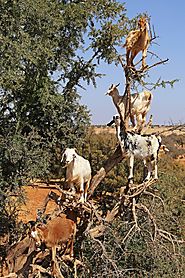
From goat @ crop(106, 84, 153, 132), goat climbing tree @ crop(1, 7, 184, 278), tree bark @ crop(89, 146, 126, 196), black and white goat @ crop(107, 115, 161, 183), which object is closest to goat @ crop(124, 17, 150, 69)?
goat climbing tree @ crop(1, 7, 184, 278)

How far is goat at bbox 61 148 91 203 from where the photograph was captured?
608 centimetres

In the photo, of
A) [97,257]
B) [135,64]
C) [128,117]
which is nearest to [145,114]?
[128,117]

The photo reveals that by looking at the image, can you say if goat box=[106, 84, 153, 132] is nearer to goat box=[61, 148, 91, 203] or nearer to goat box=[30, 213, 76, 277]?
goat box=[61, 148, 91, 203]

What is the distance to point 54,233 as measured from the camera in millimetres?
5898

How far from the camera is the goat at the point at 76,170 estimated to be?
608 centimetres

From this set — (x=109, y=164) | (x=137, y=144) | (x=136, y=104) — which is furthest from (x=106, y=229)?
(x=136, y=104)

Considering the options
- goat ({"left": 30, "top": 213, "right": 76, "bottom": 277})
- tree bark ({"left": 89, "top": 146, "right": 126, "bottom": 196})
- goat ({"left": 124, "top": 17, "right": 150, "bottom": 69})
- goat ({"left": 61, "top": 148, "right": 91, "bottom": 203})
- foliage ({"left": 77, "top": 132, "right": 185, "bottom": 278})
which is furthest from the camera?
tree bark ({"left": 89, "top": 146, "right": 126, "bottom": 196})

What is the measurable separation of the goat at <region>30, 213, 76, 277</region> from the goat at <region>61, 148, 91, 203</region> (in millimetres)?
462

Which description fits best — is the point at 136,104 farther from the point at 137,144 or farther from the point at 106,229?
the point at 106,229

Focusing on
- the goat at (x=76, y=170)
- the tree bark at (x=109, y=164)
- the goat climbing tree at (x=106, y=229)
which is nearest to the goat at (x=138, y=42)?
the goat climbing tree at (x=106, y=229)

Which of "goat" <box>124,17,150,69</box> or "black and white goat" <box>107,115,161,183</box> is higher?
"goat" <box>124,17,150,69</box>

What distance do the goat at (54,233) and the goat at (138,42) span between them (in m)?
2.22

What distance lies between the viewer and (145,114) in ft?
21.6

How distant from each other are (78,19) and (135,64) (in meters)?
1.82
